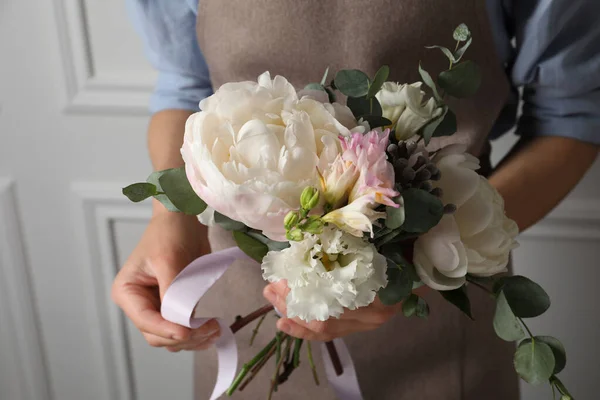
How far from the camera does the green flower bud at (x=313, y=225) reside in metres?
0.35

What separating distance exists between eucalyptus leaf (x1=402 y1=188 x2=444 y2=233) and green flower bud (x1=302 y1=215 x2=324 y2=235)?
5cm

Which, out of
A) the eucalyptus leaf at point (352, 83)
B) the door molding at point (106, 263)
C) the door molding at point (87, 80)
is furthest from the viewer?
the door molding at point (106, 263)

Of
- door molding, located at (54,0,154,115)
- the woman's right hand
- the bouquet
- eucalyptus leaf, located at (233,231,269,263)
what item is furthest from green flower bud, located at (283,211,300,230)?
door molding, located at (54,0,154,115)

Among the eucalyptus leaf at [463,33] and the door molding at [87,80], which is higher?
the eucalyptus leaf at [463,33]

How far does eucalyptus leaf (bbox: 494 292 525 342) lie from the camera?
1.37 feet

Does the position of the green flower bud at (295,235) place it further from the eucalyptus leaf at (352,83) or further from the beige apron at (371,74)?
the beige apron at (371,74)

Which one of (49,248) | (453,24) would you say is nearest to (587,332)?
(453,24)

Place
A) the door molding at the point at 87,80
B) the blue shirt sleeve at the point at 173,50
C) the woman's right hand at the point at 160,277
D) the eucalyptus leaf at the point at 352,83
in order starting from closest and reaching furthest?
1. the eucalyptus leaf at the point at 352,83
2. the woman's right hand at the point at 160,277
3. the blue shirt sleeve at the point at 173,50
4. the door molding at the point at 87,80

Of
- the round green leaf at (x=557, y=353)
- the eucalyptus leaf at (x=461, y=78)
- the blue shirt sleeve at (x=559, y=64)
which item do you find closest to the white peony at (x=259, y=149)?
the eucalyptus leaf at (x=461, y=78)

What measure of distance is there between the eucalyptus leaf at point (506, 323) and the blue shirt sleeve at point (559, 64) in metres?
0.29

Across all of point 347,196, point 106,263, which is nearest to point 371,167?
point 347,196

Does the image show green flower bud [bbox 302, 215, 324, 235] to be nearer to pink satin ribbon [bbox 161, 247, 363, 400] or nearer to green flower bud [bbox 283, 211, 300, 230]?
green flower bud [bbox 283, 211, 300, 230]

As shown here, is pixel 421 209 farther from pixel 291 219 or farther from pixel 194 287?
pixel 194 287

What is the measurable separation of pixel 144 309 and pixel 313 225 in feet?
0.93
